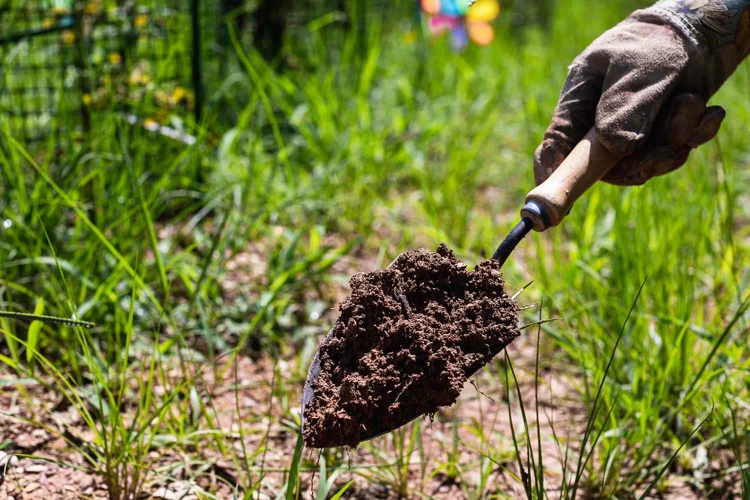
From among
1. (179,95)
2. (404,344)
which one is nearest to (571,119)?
(404,344)

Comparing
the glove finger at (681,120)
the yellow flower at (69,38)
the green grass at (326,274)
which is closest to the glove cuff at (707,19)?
the glove finger at (681,120)

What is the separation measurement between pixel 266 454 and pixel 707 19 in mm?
1345

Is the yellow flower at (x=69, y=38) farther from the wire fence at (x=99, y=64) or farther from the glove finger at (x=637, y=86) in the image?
the glove finger at (x=637, y=86)

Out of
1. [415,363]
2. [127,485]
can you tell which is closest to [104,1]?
[127,485]

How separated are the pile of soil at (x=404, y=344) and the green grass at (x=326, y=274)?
0.33 ft

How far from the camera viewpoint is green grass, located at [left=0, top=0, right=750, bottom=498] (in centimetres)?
178

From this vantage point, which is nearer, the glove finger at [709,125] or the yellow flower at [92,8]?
the glove finger at [709,125]

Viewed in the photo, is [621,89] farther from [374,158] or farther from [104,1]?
[104,1]

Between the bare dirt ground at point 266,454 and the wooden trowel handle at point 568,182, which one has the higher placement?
the wooden trowel handle at point 568,182

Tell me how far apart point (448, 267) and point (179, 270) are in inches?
42.6

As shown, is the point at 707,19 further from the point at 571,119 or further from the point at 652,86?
the point at 571,119

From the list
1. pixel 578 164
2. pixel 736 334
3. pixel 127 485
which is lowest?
pixel 127 485

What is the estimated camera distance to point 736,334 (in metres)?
2.19

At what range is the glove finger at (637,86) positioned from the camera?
Answer: 151cm
